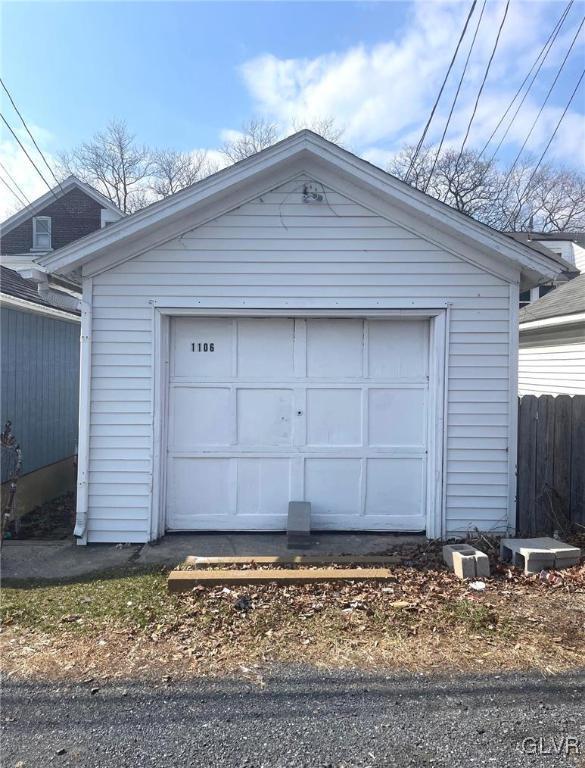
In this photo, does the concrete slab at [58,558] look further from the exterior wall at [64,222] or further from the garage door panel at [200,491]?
the exterior wall at [64,222]

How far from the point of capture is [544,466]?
5727 millimetres

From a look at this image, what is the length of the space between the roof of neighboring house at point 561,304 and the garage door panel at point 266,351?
5.97m

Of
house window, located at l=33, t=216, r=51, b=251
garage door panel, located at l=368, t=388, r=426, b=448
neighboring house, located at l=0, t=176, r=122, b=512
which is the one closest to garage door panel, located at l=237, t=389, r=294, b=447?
garage door panel, located at l=368, t=388, r=426, b=448

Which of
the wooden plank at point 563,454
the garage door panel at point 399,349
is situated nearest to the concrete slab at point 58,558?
the garage door panel at point 399,349

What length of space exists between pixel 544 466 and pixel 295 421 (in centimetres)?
261

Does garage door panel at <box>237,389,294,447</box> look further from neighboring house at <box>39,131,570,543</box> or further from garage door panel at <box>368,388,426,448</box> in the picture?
garage door panel at <box>368,388,426,448</box>

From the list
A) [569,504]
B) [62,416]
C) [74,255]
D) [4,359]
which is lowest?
[569,504]

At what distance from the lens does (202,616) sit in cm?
388

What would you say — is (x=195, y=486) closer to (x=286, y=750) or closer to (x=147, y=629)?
(x=147, y=629)

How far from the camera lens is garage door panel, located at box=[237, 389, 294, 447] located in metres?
5.91

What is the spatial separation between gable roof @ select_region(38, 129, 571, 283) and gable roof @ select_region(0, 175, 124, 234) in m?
16.0

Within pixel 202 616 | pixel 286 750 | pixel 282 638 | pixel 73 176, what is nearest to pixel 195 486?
pixel 202 616

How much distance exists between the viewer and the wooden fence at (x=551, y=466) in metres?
5.52

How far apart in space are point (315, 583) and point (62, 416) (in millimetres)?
5640
